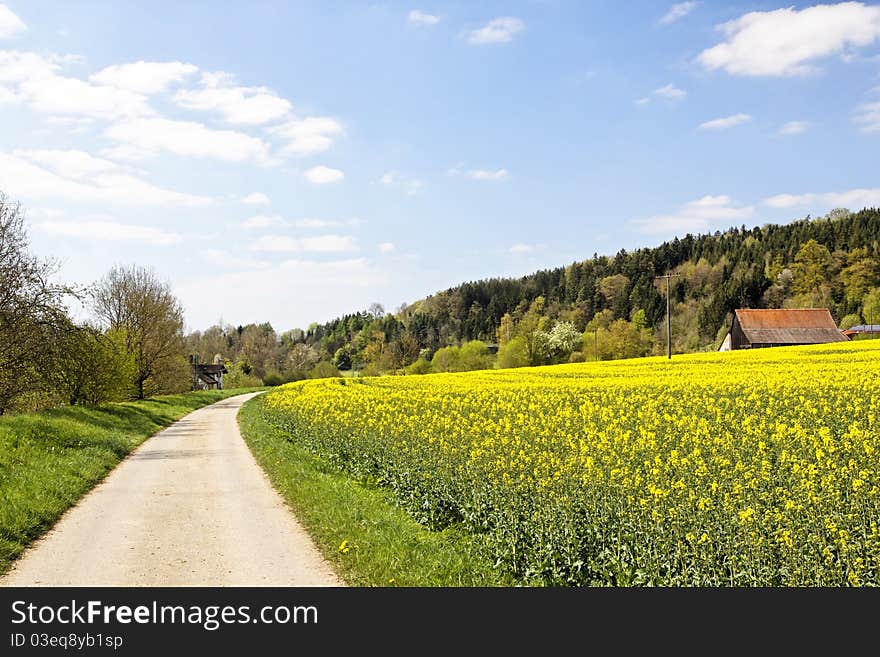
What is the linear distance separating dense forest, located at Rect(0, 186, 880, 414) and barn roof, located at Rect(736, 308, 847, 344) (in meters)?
9.66

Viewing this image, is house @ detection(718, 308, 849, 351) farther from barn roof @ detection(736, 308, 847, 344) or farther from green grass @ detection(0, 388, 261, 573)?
green grass @ detection(0, 388, 261, 573)

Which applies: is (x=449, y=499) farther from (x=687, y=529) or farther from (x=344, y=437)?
(x=344, y=437)

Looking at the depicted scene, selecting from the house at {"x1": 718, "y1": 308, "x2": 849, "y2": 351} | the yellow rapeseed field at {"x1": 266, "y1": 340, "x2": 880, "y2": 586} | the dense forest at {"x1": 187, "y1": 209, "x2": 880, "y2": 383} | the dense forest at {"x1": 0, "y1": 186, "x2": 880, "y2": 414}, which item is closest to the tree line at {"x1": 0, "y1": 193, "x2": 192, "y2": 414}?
the dense forest at {"x1": 0, "y1": 186, "x2": 880, "y2": 414}

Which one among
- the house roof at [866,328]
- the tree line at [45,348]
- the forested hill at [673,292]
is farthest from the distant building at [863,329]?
the tree line at [45,348]

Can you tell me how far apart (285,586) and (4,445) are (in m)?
12.4

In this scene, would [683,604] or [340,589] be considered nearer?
[683,604]

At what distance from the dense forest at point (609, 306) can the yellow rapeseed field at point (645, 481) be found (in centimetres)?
6690

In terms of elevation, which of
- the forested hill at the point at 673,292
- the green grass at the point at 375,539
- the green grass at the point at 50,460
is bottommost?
the green grass at the point at 375,539

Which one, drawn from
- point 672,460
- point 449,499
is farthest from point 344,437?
point 672,460

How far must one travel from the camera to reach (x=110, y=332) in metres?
43.1

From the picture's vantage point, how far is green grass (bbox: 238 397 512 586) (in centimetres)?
764

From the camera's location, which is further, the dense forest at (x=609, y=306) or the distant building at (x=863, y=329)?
the dense forest at (x=609, y=306)

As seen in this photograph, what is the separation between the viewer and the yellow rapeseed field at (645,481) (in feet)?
21.1

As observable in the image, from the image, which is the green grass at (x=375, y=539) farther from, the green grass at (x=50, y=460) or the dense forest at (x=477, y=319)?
the dense forest at (x=477, y=319)
